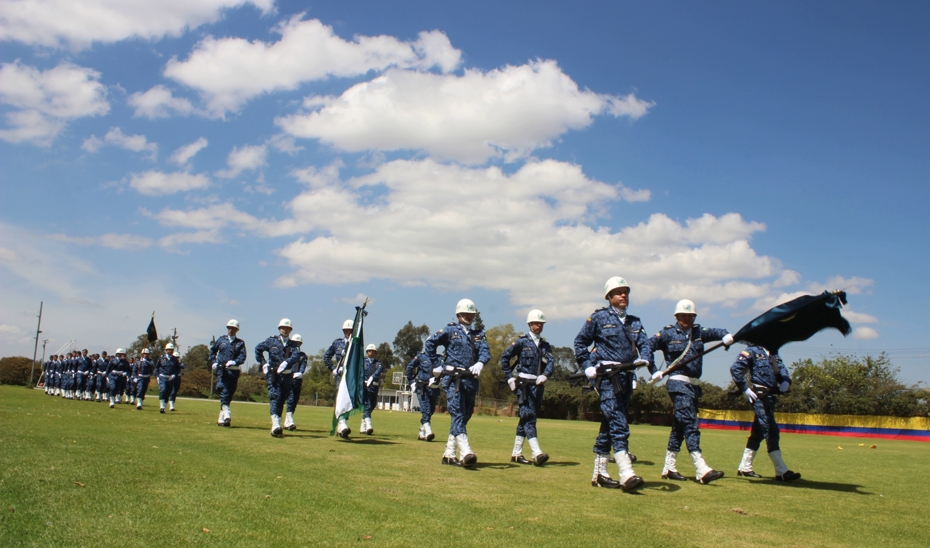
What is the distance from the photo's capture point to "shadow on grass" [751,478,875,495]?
356 inches

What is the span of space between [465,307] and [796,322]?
5.06 m

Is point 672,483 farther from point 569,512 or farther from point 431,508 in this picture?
point 431,508

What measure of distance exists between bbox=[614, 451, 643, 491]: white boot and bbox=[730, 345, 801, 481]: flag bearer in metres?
3.19

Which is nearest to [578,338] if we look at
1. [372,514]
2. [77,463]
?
[372,514]

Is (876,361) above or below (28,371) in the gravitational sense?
above

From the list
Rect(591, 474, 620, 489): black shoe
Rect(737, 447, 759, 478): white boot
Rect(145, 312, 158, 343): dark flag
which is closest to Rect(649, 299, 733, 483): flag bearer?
Rect(737, 447, 759, 478): white boot

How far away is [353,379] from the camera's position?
44.1 feet

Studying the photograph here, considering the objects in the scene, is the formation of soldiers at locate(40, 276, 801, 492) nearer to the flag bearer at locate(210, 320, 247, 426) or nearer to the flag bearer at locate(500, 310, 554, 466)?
the flag bearer at locate(500, 310, 554, 466)

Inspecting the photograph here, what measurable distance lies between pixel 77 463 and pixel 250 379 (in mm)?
70990

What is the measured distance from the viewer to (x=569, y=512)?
6211 millimetres

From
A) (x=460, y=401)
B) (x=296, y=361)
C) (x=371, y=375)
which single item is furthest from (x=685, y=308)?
(x=371, y=375)

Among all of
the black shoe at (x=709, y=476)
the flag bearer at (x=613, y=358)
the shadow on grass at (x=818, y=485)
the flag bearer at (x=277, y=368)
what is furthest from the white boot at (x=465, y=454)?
the flag bearer at (x=277, y=368)

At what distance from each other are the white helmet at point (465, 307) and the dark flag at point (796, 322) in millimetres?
4164

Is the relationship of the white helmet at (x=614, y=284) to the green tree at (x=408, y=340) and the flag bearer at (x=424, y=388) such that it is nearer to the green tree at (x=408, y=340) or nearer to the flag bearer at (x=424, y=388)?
the flag bearer at (x=424, y=388)
